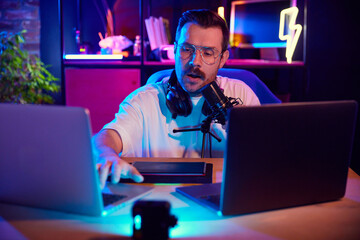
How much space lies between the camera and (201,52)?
1.74 m

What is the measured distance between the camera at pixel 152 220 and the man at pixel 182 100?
0.86 metres

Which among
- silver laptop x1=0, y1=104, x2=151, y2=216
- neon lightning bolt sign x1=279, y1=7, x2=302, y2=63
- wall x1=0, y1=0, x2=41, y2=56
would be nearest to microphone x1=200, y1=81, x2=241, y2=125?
silver laptop x1=0, y1=104, x2=151, y2=216

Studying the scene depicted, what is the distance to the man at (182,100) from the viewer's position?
1693 millimetres

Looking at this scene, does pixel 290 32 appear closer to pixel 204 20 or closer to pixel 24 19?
pixel 204 20

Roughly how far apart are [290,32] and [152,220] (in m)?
3.18

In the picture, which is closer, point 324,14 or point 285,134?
point 285,134

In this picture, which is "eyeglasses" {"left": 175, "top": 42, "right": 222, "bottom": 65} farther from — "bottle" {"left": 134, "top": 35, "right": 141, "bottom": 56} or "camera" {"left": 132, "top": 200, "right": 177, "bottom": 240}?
"bottle" {"left": 134, "top": 35, "right": 141, "bottom": 56}

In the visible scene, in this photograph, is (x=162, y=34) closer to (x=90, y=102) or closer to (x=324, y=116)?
(x=90, y=102)

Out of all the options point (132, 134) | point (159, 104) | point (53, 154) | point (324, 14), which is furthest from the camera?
point (324, 14)

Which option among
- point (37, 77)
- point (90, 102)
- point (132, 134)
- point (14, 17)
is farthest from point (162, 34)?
point (132, 134)

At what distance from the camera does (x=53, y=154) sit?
0.85 m

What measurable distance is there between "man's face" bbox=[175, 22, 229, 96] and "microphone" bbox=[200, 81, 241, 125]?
0.78 feet

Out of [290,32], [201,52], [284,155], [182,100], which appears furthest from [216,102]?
[290,32]

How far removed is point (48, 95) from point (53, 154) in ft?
10.3
